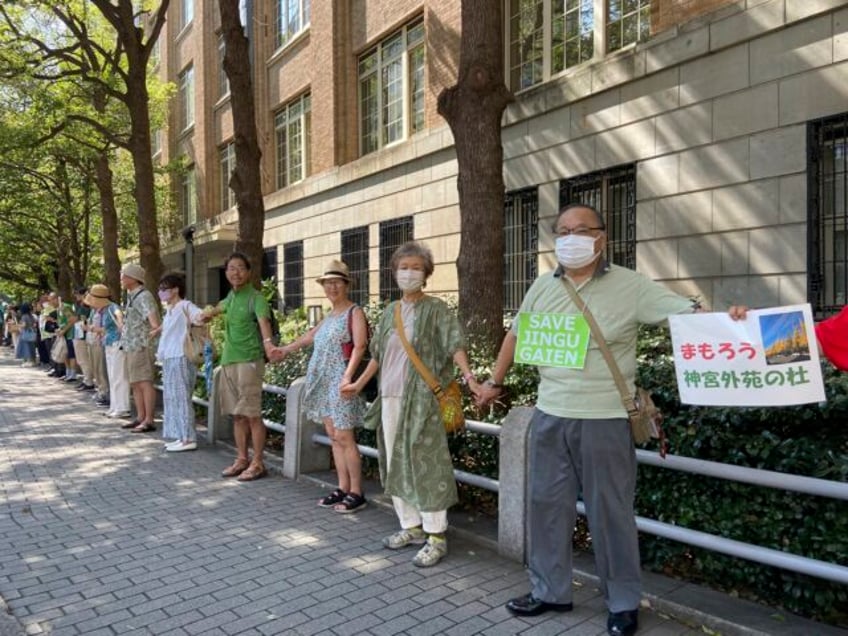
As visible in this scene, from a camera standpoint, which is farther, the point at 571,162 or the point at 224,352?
the point at 571,162

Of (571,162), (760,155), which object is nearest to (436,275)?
(571,162)

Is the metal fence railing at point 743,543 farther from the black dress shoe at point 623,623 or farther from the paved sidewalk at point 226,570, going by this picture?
the black dress shoe at point 623,623

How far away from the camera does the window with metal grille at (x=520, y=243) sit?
11.6 metres

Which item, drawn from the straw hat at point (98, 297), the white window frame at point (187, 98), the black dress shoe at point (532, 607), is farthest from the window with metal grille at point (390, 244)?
the white window frame at point (187, 98)

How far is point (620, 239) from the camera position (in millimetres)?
10055

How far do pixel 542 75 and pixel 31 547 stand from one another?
9.80 meters

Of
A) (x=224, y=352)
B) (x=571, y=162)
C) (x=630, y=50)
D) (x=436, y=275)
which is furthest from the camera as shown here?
(x=436, y=275)

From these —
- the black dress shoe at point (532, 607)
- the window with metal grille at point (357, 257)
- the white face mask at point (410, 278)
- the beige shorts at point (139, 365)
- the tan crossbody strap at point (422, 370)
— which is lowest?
the black dress shoe at point (532, 607)

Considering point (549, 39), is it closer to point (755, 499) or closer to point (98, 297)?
point (98, 297)

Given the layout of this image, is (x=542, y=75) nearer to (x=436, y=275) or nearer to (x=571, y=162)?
(x=571, y=162)

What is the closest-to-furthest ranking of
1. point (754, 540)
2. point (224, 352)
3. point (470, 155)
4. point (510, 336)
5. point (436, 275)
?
point (754, 540), point (510, 336), point (470, 155), point (224, 352), point (436, 275)

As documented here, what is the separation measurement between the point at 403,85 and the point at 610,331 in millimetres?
12769

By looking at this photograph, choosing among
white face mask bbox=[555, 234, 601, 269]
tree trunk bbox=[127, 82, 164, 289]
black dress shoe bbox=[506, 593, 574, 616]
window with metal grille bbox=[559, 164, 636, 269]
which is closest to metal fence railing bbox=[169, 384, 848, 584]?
black dress shoe bbox=[506, 593, 574, 616]

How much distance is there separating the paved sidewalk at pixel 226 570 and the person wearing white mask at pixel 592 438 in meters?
0.23
